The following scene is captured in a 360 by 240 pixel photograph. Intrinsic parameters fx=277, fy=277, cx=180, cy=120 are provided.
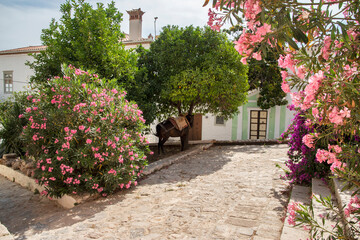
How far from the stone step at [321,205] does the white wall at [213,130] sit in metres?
15.4

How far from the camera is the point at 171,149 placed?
13.7m

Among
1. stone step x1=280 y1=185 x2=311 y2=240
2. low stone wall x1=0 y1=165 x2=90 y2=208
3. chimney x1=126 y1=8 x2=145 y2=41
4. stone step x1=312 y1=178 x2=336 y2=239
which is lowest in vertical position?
low stone wall x1=0 y1=165 x2=90 y2=208

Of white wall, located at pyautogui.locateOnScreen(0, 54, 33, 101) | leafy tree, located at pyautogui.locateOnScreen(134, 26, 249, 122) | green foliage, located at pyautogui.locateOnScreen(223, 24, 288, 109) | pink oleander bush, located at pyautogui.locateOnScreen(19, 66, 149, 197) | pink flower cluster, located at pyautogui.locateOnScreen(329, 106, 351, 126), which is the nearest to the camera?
pink flower cluster, located at pyautogui.locateOnScreen(329, 106, 351, 126)

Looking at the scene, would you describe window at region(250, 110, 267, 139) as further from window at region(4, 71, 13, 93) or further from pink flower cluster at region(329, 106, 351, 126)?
window at region(4, 71, 13, 93)

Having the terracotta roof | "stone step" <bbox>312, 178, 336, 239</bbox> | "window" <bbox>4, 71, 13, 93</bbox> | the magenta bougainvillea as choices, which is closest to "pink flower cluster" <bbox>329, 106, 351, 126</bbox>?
"stone step" <bbox>312, 178, 336, 239</bbox>

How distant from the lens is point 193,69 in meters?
11.4

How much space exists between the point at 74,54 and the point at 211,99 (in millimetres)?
5502

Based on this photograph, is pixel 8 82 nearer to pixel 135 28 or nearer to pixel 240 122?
pixel 135 28

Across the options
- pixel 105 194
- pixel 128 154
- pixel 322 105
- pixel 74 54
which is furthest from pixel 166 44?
pixel 322 105

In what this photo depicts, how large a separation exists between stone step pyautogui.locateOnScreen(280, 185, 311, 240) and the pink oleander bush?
3.38 metres

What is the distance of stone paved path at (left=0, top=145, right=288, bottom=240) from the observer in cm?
398

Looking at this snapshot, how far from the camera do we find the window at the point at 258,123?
20.2m

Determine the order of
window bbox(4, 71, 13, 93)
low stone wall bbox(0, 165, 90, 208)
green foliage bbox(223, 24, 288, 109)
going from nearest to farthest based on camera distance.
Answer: low stone wall bbox(0, 165, 90, 208) < green foliage bbox(223, 24, 288, 109) < window bbox(4, 71, 13, 93)

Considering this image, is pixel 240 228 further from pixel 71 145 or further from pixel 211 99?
pixel 211 99
